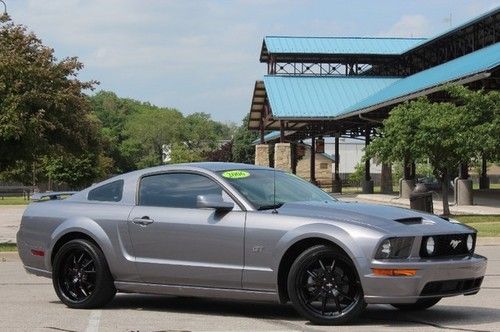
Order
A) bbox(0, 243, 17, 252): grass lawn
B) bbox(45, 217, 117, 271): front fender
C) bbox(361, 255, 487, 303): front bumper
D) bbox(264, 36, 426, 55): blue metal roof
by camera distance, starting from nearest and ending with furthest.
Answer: bbox(361, 255, 487, 303): front bumper, bbox(45, 217, 117, 271): front fender, bbox(0, 243, 17, 252): grass lawn, bbox(264, 36, 426, 55): blue metal roof

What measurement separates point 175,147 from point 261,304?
11360 centimetres

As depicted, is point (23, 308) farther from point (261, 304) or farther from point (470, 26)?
point (470, 26)

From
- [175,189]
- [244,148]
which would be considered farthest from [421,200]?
[244,148]

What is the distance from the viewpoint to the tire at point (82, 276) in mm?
8656

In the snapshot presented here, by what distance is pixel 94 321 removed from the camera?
317 inches

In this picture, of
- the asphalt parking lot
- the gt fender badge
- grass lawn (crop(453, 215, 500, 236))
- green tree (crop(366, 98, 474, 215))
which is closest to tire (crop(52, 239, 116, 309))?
the asphalt parking lot

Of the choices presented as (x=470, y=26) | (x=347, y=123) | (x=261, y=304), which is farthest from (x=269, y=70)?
(x=261, y=304)

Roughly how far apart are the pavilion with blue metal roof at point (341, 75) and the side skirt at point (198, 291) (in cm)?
3777

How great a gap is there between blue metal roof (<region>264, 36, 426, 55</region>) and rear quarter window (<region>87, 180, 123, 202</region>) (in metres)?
49.0

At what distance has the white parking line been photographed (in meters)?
7.60

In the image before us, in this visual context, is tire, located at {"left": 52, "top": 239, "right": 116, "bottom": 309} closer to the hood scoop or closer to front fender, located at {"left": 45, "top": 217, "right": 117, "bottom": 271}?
front fender, located at {"left": 45, "top": 217, "right": 117, "bottom": 271}

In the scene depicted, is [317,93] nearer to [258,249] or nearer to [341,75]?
[341,75]

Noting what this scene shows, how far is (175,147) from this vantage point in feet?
401

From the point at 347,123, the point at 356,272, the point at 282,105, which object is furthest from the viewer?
the point at 347,123
